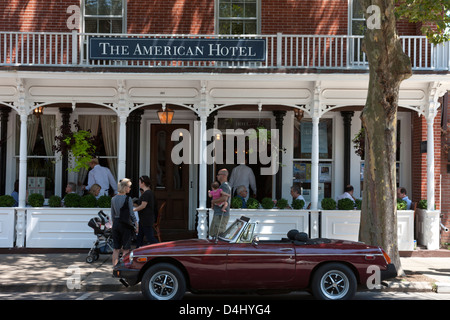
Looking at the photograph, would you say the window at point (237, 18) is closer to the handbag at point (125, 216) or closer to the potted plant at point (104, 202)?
the potted plant at point (104, 202)

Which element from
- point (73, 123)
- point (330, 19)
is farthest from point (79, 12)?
point (330, 19)

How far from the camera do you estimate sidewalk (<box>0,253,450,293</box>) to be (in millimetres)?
9250

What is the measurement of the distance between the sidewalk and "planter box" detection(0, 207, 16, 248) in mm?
284

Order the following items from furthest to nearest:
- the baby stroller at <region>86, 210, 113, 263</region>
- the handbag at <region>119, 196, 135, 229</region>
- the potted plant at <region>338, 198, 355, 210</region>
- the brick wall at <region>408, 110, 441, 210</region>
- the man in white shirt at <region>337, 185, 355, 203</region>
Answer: the brick wall at <region>408, 110, 441, 210</region> < the man in white shirt at <region>337, 185, 355, 203</region> < the potted plant at <region>338, 198, 355, 210</region> < the baby stroller at <region>86, 210, 113, 263</region> < the handbag at <region>119, 196, 135, 229</region>

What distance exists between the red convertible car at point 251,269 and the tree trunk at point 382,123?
6.60 feet

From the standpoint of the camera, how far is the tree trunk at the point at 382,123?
9.76 m

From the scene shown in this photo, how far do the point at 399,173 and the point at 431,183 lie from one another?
81.6 inches

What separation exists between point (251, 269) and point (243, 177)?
6.65 meters

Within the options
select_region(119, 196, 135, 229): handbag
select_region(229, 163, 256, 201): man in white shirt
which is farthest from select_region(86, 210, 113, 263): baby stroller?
select_region(229, 163, 256, 201): man in white shirt

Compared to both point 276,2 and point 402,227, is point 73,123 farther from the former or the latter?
point 402,227

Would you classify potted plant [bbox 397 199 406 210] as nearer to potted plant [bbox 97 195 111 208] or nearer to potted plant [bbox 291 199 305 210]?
potted plant [bbox 291 199 305 210]

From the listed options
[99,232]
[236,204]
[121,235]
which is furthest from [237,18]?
[121,235]

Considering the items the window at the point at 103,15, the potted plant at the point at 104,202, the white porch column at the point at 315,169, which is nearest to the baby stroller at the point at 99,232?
the potted plant at the point at 104,202

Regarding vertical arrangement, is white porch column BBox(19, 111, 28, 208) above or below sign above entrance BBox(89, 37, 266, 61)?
below
